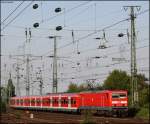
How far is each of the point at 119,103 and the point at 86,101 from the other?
5.40m

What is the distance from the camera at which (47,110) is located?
6356 cm

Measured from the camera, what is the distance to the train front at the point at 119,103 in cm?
4503

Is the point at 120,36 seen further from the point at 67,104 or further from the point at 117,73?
the point at 117,73

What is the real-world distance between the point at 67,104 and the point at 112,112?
32.3 ft

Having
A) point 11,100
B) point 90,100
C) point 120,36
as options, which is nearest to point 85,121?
point 120,36

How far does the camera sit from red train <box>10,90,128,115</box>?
148ft

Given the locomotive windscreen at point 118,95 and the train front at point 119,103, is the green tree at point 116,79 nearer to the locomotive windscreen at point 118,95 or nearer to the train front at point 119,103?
the locomotive windscreen at point 118,95

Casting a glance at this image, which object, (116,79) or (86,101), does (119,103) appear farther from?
(116,79)

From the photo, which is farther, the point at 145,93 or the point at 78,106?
the point at 78,106

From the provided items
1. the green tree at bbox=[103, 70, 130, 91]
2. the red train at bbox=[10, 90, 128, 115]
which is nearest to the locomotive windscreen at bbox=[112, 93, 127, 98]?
the red train at bbox=[10, 90, 128, 115]

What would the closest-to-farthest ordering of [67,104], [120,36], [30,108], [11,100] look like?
[120,36], [67,104], [30,108], [11,100]

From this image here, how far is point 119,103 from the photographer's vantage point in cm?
4534

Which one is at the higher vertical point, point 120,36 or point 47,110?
point 120,36

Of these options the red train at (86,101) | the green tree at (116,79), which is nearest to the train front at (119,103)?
the red train at (86,101)
